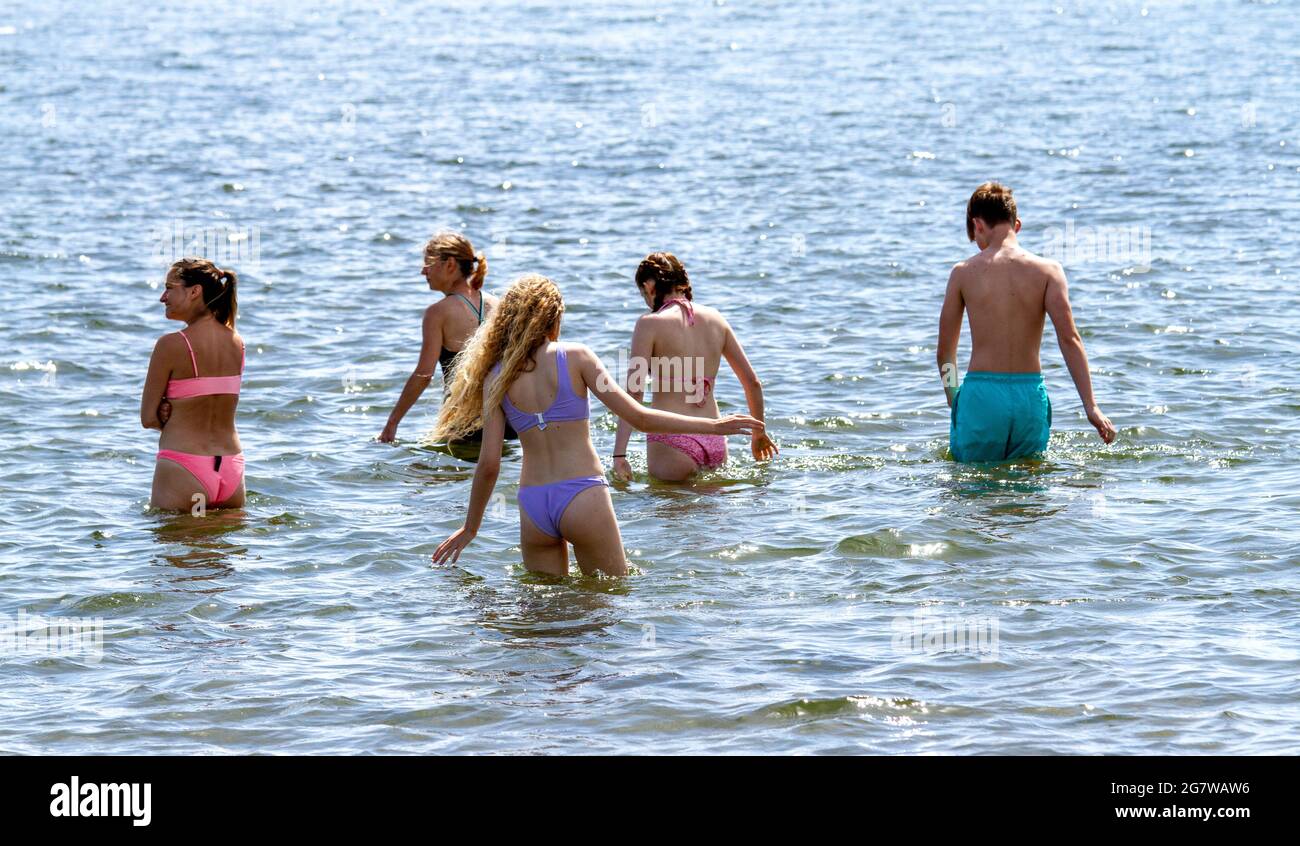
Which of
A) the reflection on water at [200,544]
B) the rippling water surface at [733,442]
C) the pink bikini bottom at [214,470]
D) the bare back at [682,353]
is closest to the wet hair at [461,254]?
the rippling water surface at [733,442]

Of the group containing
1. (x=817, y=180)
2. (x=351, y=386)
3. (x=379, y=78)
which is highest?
(x=379, y=78)

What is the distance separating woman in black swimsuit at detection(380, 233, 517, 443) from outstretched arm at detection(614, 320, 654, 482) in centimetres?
170

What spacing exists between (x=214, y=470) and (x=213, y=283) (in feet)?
3.85

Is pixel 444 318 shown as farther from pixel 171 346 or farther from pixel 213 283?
pixel 171 346

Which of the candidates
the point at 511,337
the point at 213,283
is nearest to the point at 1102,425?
the point at 511,337

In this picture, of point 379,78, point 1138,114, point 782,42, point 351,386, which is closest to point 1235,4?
point 782,42

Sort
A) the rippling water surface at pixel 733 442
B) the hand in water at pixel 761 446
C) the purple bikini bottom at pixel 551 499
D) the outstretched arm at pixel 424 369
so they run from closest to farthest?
the rippling water surface at pixel 733 442 < the purple bikini bottom at pixel 551 499 < the hand in water at pixel 761 446 < the outstretched arm at pixel 424 369

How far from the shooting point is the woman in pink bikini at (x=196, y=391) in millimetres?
9164

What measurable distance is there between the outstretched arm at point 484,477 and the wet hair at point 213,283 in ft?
7.26

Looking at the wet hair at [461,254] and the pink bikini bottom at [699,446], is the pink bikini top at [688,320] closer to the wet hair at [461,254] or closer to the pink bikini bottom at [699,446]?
the pink bikini bottom at [699,446]

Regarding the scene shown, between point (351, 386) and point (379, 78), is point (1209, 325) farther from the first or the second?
point (379, 78)

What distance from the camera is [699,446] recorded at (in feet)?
34.6

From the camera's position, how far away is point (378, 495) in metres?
10.8
